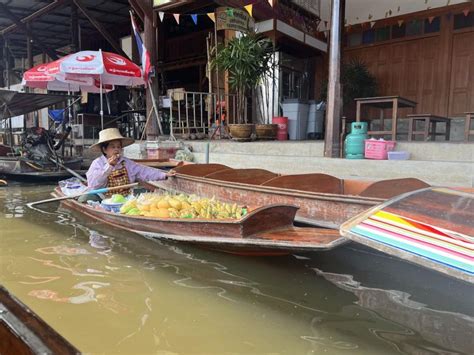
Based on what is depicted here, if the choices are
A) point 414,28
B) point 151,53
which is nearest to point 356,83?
point 414,28

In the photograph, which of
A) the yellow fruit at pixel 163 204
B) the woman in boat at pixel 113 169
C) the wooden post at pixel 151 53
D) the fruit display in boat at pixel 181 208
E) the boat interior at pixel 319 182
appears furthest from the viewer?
the wooden post at pixel 151 53

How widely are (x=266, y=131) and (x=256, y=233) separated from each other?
14.8 feet

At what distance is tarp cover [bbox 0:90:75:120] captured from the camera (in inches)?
316

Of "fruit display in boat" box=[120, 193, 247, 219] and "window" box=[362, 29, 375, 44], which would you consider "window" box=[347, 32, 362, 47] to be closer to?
"window" box=[362, 29, 375, 44]

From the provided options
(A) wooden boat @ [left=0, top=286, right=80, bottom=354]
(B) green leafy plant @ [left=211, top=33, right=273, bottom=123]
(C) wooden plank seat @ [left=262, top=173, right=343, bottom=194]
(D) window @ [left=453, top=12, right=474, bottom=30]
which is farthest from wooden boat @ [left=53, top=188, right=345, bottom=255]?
(D) window @ [left=453, top=12, right=474, bottom=30]

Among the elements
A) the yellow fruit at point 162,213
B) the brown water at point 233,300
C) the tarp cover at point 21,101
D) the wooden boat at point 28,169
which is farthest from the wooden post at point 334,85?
the tarp cover at point 21,101

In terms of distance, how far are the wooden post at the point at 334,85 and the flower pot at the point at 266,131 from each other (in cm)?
190

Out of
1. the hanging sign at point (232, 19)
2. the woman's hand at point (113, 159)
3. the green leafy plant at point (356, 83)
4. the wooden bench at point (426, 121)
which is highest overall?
the hanging sign at point (232, 19)

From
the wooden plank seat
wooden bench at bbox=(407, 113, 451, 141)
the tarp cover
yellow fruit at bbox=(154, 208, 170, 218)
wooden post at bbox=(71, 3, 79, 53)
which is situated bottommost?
yellow fruit at bbox=(154, 208, 170, 218)

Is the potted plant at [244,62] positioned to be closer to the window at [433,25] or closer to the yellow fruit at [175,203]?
the yellow fruit at [175,203]

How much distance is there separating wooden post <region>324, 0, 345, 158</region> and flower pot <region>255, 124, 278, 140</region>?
1897mm

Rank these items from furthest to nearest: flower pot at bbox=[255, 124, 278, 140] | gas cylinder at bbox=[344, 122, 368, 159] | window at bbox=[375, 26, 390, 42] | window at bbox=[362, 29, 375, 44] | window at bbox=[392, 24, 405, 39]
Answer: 1. window at bbox=[362, 29, 375, 44]
2. window at bbox=[375, 26, 390, 42]
3. window at bbox=[392, 24, 405, 39]
4. flower pot at bbox=[255, 124, 278, 140]
5. gas cylinder at bbox=[344, 122, 368, 159]

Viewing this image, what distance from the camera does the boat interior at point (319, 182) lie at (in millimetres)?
3371

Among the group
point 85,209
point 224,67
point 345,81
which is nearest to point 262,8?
point 224,67
